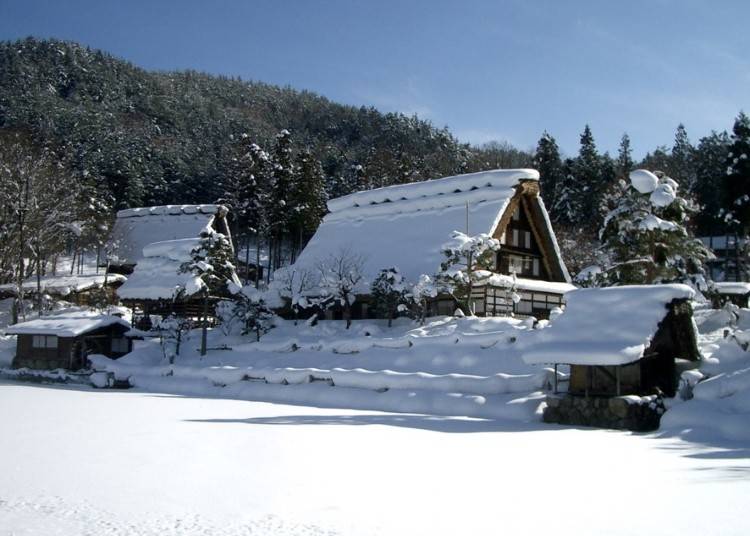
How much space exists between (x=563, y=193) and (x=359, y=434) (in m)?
40.4

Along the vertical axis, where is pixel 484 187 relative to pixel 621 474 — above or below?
above

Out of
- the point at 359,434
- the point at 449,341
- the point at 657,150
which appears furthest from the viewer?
the point at 657,150

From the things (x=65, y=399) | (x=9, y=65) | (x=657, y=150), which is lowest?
(x=65, y=399)

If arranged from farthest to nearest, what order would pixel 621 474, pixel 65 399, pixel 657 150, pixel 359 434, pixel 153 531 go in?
1. pixel 657 150
2. pixel 65 399
3. pixel 359 434
4. pixel 621 474
5. pixel 153 531

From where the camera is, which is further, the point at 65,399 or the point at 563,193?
the point at 563,193

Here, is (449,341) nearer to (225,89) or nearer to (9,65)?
(9,65)

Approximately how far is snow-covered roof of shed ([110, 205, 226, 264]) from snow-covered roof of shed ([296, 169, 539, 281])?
15.1m

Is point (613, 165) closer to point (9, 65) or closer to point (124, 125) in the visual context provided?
point (124, 125)

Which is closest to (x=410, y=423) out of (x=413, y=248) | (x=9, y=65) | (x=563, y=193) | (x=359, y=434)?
(x=359, y=434)

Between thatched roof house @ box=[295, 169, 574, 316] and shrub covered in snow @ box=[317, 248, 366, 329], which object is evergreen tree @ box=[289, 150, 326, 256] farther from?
shrub covered in snow @ box=[317, 248, 366, 329]

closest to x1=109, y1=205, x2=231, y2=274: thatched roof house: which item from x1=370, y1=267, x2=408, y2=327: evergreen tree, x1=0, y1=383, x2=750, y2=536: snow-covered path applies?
x1=370, y1=267, x2=408, y2=327: evergreen tree

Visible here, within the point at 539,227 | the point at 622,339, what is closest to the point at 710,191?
the point at 539,227

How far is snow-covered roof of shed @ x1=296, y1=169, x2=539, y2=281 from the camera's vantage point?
28188 mm

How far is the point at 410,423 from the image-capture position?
14328mm
